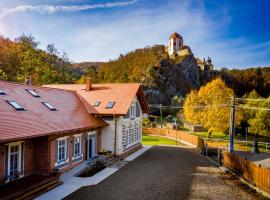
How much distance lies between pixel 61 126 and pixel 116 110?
8.95 meters

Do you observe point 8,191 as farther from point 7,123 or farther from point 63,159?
point 63,159

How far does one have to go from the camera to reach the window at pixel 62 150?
19.6m

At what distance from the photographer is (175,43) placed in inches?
4865

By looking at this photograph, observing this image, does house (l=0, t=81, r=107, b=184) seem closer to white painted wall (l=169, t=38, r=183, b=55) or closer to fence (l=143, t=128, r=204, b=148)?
fence (l=143, t=128, r=204, b=148)

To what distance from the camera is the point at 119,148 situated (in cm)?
2725

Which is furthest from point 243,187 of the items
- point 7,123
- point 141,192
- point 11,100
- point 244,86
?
point 244,86

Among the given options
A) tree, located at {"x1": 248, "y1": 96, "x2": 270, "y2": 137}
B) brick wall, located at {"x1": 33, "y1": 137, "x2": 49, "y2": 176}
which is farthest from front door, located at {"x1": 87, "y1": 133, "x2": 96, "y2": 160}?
tree, located at {"x1": 248, "y1": 96, "x2": 270, "y2": 137}

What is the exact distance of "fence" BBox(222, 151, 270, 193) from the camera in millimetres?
15977

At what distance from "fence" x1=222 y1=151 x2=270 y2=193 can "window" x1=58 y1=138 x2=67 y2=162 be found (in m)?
12.5

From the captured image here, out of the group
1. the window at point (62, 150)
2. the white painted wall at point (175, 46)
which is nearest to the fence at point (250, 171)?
the window at point (62, 150)

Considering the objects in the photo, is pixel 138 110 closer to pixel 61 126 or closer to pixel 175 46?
pixel 61 126

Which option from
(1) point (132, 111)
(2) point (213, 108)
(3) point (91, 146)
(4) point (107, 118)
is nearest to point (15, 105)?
(3) point (91, 146)

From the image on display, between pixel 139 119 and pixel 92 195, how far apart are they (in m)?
20.0

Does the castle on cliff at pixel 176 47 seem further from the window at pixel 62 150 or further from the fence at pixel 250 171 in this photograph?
the window at pixel 62 150
